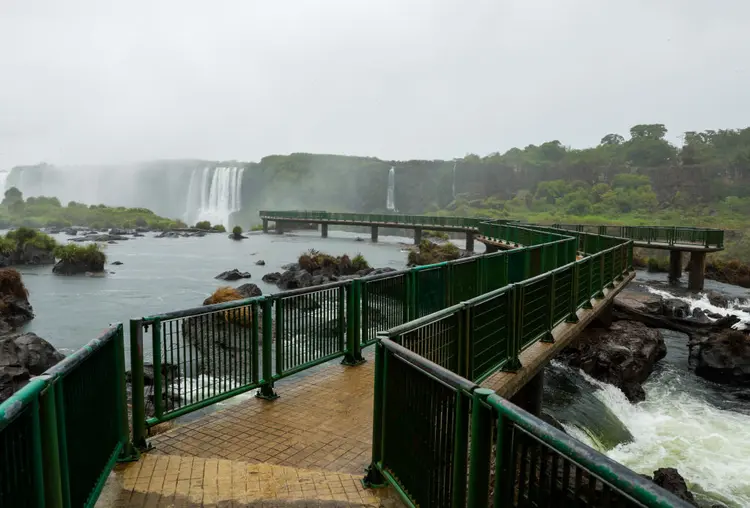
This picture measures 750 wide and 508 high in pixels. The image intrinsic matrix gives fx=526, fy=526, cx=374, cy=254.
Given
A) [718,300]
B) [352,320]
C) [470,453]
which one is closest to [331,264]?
[718,300]

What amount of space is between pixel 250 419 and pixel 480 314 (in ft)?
9.38

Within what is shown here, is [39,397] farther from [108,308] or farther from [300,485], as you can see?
[108,308]

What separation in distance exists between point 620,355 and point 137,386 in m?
12.4

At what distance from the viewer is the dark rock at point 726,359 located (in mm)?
14062

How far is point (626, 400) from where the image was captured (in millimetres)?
12352

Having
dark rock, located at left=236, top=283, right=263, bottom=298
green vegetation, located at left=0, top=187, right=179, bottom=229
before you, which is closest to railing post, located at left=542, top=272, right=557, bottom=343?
dark rock, located at left=236, top=283, right=263, bottom=298

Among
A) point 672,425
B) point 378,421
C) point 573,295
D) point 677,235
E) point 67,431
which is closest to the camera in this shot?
point 67,431

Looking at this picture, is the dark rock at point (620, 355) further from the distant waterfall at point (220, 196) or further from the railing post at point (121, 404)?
the distant waterfall at point (220, 196)

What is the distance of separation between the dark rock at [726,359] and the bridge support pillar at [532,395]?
7663 mm

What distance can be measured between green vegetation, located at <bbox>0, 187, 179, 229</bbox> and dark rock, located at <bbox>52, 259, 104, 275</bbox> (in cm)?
4402

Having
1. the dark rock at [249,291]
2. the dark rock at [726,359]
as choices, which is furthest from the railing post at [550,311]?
the dark rock at [249,291]

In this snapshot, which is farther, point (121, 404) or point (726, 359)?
point (726, 359)

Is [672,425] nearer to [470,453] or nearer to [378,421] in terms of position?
[378,421]

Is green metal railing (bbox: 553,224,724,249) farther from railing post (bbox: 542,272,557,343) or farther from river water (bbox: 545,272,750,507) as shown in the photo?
railing post (bbox: 542,272,557,343)
